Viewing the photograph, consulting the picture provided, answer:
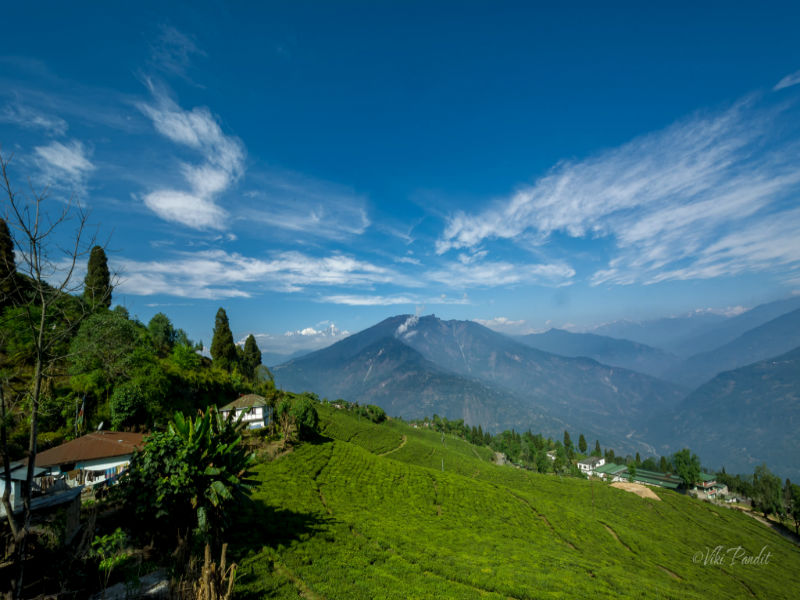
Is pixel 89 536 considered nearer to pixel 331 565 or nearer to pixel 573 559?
pixel 331 565

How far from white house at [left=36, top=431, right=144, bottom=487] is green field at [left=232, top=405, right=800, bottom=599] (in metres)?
13.0

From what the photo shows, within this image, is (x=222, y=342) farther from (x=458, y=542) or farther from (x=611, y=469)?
(x=611, y=469)

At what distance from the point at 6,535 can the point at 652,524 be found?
8557 centimetres

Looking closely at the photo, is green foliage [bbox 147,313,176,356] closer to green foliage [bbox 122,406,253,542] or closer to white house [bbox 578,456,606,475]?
green foliage [bbox 122,406,253,542]

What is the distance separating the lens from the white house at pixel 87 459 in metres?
28.0

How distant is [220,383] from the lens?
64000 mm

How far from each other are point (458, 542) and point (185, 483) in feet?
82.5

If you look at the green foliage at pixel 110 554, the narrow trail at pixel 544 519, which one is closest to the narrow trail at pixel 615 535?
the narrow trail at pixel 544 519

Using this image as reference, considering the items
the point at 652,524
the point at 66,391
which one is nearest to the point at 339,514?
the point at 66,391

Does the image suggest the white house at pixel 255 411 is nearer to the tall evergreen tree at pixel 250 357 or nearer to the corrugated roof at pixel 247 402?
the corrugated roof at pixel 247 402

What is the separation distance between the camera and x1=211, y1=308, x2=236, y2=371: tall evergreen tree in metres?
80.3

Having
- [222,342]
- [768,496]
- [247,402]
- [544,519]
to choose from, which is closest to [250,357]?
[222,342]

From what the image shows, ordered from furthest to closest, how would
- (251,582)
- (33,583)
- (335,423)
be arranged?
(335,423) < (251,582) < (33,583)

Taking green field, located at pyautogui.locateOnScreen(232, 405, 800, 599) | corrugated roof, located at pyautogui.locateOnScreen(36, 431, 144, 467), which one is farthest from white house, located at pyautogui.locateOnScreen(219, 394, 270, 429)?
corrugated roof, located at pyautogui.locateOnScreen(36, 431, 144, 467)
